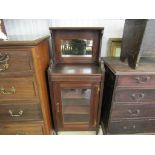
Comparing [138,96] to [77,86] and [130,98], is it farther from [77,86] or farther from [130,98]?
[77,86]

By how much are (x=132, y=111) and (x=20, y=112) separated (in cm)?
96

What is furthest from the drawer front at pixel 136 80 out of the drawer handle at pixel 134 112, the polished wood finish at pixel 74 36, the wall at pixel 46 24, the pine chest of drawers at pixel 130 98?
the wall at pixel 46 24

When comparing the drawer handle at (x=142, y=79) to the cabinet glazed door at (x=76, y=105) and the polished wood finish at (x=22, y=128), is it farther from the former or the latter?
the polished wood finish at (x=22, y=128)

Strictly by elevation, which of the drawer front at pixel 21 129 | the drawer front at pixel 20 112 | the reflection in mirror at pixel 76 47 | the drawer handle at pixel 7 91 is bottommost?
the drawer front at pixel 21 129

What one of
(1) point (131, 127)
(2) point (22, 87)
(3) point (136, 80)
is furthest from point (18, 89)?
(1) point (131, 127)

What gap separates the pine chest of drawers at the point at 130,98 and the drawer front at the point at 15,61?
0.63 metres

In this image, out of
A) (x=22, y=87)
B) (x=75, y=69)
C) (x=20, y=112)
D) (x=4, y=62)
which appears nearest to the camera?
(x=4, y=62)

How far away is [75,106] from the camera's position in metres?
1.33

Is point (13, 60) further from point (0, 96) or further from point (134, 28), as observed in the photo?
point (134, 28)

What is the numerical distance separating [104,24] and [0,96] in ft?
3.63

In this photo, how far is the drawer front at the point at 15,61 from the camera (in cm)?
83

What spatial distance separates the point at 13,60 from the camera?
0.85 meters
